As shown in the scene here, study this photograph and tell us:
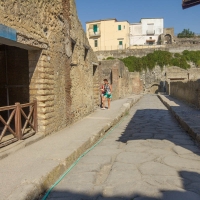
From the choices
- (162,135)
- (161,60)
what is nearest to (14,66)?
(162,135)

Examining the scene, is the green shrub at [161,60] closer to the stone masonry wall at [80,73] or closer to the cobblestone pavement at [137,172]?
the stone masonry wall at [80,73]

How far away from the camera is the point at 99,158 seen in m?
4.56

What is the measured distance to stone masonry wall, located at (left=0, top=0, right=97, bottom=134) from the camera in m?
4.84

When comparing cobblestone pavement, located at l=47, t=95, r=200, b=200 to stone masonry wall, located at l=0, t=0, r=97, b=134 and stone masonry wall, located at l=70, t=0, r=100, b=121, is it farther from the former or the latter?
stone masonry wall, located at l=70, t=0, r=100, b=121

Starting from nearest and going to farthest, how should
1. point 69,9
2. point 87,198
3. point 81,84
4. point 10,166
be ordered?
point 87,198 < point 10,166 < point 69,9 < point 81,84

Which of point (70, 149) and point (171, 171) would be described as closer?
point (171, 171)

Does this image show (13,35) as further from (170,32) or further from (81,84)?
(170,32)

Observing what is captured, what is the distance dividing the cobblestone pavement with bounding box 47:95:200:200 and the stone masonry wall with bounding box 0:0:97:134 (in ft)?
4.67

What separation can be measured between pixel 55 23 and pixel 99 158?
11.2 ft

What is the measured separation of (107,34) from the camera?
55.9m

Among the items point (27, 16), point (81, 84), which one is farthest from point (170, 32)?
point (27, 16)

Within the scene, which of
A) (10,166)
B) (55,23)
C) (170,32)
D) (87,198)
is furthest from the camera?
(170,32)

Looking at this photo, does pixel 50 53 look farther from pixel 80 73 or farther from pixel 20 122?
pixel 80 73

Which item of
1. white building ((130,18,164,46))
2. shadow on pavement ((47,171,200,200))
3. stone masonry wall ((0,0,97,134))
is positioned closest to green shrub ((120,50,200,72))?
white building ((130,18,164,46))
